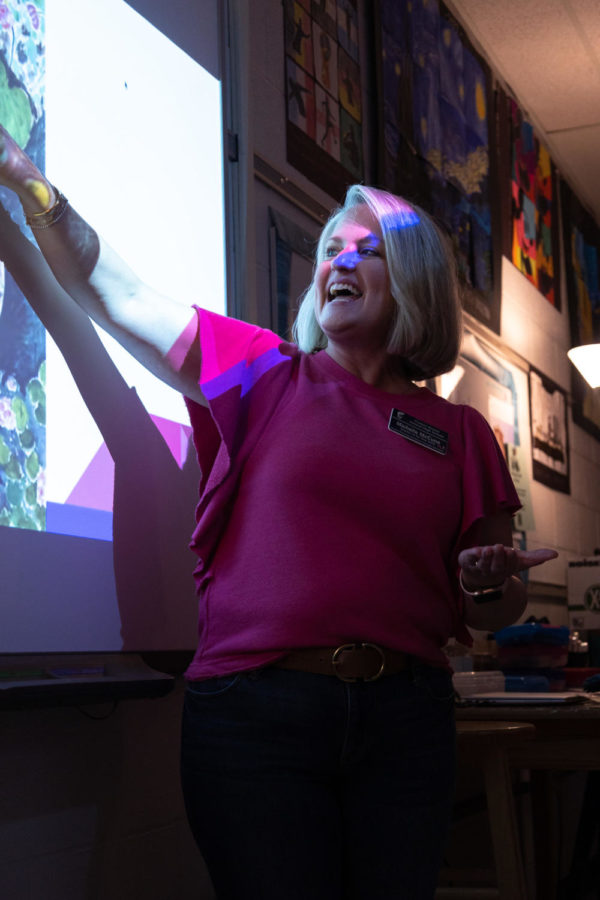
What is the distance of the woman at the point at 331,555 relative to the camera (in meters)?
1.24

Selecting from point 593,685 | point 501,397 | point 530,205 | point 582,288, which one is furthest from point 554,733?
point 582,288

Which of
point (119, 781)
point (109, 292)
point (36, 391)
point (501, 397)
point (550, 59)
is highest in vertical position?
point (550, 59)

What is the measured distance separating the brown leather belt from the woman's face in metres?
0.49

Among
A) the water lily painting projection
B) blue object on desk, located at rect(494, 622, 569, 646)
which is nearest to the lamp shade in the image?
blue object on desk, located at rect(494, 622, 569, 646)

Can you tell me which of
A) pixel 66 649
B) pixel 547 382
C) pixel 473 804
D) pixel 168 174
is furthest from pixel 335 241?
pixel 547 382

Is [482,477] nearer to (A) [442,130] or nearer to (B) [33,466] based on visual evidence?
(B) [33,466]

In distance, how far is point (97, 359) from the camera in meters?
1.63

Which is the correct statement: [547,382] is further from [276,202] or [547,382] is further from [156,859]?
[156,859]

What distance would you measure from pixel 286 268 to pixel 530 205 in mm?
2664

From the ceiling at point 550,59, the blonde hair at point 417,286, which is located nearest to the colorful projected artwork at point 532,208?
the ceiling at point 550,59

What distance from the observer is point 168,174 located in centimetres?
190

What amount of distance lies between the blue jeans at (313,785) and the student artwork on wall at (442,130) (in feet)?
7.15

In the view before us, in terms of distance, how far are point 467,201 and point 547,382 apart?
4.04 ft

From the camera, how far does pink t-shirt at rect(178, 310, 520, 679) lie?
1.29 metres
